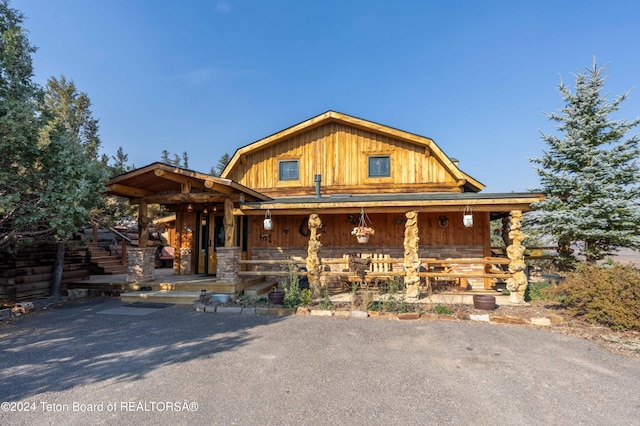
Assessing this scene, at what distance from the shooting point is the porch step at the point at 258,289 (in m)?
9.85

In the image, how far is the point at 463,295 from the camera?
30.8 ft

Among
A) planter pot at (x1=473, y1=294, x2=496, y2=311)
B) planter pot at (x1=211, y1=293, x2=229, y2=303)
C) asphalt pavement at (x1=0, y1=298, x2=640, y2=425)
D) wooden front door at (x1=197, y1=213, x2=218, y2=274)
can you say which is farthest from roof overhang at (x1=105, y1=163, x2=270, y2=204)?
planter pot at (x1=473, y1=294, x2=496, y2=311)

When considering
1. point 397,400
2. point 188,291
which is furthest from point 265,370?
point 188,291

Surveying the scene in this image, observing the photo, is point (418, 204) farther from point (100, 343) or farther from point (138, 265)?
point (138, 265)

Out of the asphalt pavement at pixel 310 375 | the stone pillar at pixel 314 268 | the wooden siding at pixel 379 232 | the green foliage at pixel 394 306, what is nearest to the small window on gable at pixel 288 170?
the wooden siding at pixel 379 232

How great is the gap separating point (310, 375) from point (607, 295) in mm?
6882

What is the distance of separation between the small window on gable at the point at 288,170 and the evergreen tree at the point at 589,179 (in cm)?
917

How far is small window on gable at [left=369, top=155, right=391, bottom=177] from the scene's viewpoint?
42.4 feet

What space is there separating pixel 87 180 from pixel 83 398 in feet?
19.6

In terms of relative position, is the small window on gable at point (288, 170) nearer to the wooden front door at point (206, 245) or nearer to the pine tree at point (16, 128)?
the wooden front door at point (206, 245)

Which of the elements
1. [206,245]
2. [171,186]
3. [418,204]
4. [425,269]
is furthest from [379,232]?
[171,186]

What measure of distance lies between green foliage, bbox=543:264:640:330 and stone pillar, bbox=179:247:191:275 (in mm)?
12674

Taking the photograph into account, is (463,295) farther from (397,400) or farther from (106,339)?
(106,339)

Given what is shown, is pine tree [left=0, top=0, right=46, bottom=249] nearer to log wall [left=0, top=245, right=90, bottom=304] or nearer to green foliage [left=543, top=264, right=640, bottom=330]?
log wall [left=0, top=245, right=90, bottom=304]
